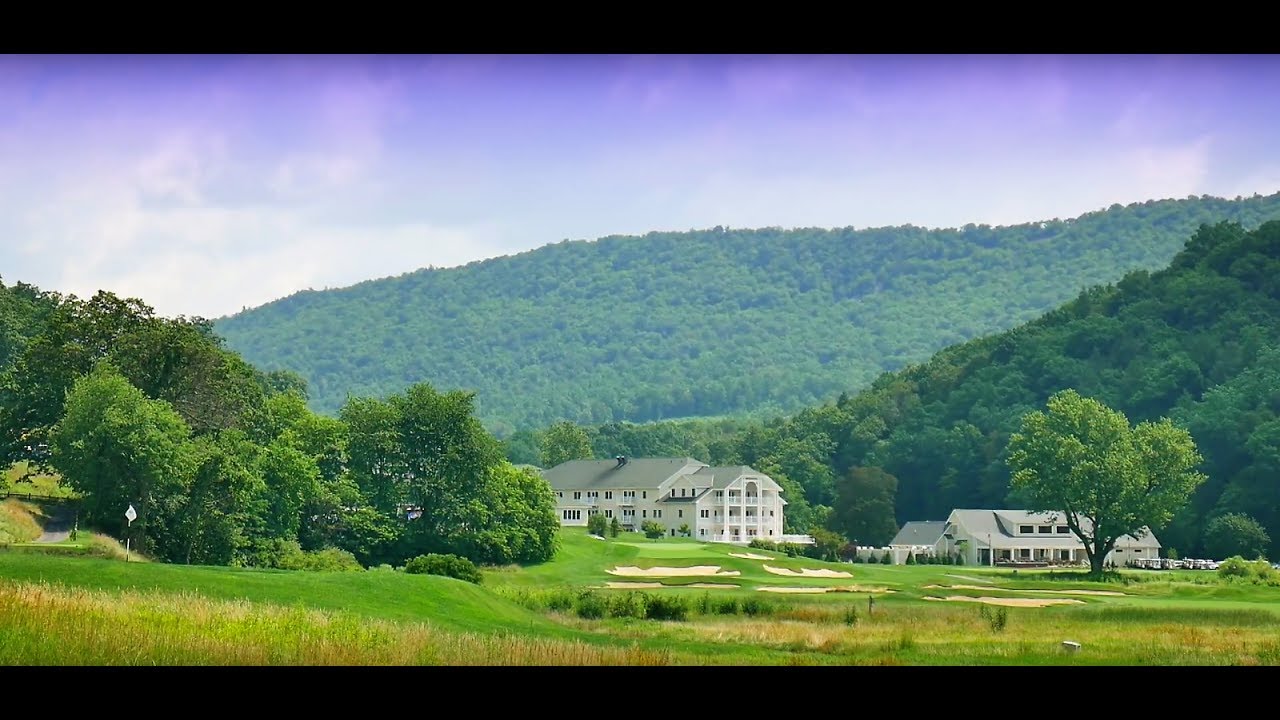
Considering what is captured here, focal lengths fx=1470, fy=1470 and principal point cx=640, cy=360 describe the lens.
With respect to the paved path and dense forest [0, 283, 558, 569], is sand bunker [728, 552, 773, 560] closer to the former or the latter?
dense forest [0, 283, 558, 569]

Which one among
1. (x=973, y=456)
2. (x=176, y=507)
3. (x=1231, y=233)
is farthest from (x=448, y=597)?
(x=1231, y=233)

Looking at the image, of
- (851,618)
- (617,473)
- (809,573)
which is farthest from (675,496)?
(851,618)

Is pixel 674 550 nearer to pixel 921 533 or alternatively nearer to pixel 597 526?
pixel 597 526

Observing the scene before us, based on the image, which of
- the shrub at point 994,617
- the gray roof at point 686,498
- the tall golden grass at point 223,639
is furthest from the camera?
the gray roof at point 686,498

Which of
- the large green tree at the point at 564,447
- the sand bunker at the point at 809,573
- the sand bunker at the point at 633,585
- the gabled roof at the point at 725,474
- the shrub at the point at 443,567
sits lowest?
the sand bunker at the point at 633,585

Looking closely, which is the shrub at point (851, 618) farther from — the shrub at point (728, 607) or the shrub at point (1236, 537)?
the shrub at point (1236, 537)

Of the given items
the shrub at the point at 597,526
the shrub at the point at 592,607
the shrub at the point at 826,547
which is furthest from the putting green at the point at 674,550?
the shrub at the point at 592,607
